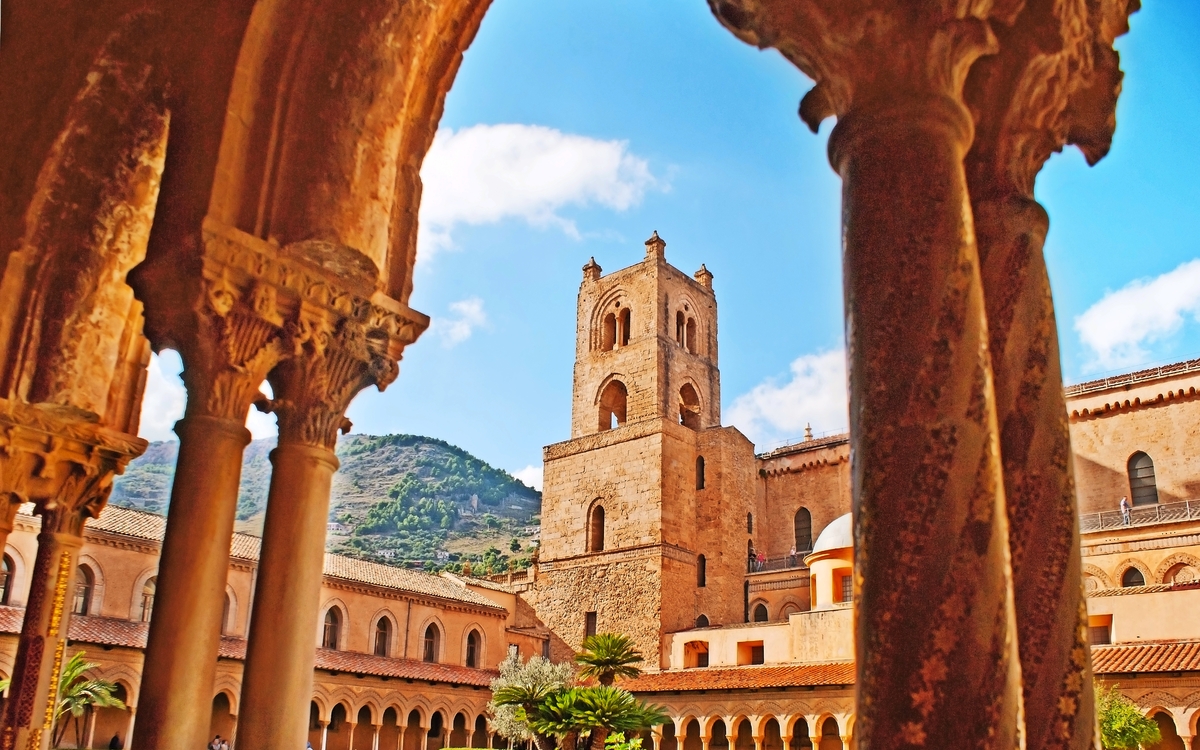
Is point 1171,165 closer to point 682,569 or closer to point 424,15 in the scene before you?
point 424,15

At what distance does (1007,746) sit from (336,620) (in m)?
29.0

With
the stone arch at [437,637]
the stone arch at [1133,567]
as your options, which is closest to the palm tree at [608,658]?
the stone arch at [437,637]

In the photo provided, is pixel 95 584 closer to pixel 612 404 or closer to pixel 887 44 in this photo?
pixel 612 404

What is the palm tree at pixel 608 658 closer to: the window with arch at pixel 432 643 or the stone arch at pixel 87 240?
the window with arch at pixel 432 643

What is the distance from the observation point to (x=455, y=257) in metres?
18.1

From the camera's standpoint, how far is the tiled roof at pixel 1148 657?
61.3ft

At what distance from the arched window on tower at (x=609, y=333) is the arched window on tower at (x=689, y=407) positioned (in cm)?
326

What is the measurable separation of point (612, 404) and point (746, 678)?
1422 centimetres

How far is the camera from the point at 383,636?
30406mm

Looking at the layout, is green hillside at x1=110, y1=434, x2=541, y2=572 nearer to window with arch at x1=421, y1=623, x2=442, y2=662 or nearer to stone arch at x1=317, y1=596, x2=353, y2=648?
window with arch at x1=421, y1=623, x2=442, y2=662

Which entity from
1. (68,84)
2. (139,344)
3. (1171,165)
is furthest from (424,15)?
(1171,165)

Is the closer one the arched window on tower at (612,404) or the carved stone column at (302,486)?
the carved stone column at (302,486)

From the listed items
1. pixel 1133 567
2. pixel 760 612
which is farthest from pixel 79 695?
pixel 1133 567

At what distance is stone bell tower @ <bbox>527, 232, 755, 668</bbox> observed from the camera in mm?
32969
